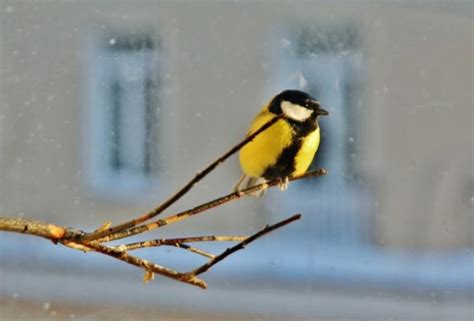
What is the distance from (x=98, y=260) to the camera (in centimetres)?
180

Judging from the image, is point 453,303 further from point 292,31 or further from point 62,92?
point 62,92

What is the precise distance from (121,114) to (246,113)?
249 mm

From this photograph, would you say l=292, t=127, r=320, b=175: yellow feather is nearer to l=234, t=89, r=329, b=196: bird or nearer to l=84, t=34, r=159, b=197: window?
l=234, t=89, r=329, b=196: bird

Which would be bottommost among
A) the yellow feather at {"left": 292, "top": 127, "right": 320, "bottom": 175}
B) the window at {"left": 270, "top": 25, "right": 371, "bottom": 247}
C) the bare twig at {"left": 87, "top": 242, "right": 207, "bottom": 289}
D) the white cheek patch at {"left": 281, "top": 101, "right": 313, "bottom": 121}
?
the bare twig at {"left": 87, "top": 242, "right": 207, "bottom": 289}

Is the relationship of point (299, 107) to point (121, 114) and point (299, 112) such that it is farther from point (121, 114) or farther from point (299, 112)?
point (121, 114)

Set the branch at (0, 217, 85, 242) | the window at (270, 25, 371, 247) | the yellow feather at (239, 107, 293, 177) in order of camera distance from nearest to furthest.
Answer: the branch at (0, 217, 85, 242)
the yellow feather at (239, 107, 293, 177)
the window at (270, 25, 371, 247)

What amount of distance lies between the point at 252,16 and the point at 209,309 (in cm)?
61

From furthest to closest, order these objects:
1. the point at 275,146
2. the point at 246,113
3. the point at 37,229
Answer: the point at 246,113 < the point at 275,146 < the point at 37,229

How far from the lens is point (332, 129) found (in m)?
1.73

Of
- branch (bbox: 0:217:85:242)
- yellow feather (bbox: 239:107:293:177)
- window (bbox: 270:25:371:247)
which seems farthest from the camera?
window (bbox: 270:25:371:247)

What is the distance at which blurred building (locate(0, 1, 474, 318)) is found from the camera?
171cm

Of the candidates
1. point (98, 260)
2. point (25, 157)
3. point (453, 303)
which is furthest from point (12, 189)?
point (453, 303)

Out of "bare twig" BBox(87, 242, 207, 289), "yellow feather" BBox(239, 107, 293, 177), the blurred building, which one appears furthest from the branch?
the blurred building

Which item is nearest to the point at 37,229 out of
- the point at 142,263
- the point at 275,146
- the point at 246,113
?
the point at 142,263
